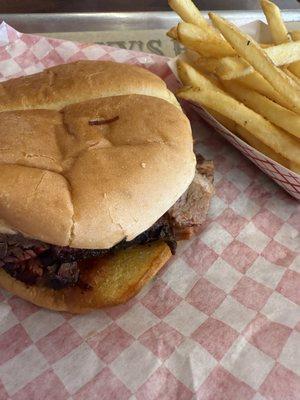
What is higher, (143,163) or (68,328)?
(143,163)

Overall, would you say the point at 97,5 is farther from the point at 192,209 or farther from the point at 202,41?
the point at 192,209

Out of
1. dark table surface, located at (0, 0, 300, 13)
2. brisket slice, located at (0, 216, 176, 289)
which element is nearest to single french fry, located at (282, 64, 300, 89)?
brisket slice, located at (0, 216, 176, 289)

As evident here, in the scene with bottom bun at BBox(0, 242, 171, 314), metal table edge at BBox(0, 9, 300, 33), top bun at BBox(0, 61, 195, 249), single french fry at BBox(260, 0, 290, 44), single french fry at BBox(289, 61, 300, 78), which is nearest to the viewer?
top bun at BBox(0, 61, 195, 249)

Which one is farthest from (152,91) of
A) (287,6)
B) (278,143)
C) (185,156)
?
(287,6)

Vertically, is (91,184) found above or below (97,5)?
above

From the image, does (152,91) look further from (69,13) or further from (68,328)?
(69,13)

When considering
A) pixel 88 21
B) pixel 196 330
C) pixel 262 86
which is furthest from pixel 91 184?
pixel 88 21

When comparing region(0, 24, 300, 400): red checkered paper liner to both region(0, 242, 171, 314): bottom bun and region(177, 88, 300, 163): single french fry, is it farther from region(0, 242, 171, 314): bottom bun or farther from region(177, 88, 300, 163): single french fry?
region(177, 88, 300, 163): single french fry
